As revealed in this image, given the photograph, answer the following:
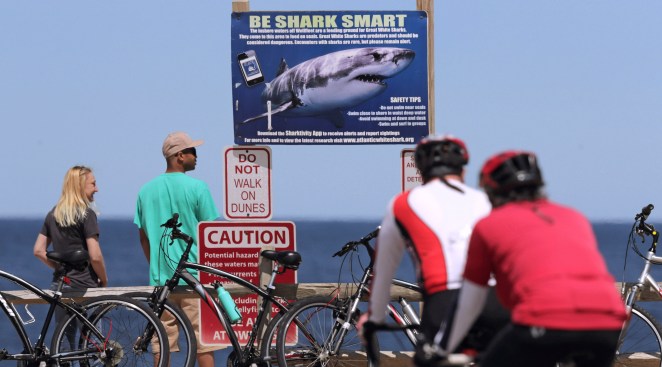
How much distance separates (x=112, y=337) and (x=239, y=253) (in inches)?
50.3

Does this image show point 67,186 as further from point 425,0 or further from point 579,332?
point 579,332

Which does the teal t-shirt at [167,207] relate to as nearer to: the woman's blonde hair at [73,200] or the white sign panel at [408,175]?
the woman's blonde hair at [73,200]

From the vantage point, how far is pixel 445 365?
4664 millimetres

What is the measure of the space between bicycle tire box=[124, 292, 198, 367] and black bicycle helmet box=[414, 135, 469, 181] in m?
4.14

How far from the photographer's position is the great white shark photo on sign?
10.6 m

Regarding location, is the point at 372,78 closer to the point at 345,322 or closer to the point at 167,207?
the point at 167,207

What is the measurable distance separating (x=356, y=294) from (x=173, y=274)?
1.42 m

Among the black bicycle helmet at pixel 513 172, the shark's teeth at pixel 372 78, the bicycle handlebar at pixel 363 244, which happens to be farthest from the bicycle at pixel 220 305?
the black bicycle helmet at pixel 513 172

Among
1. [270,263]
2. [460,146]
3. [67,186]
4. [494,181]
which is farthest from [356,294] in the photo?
[494,181]

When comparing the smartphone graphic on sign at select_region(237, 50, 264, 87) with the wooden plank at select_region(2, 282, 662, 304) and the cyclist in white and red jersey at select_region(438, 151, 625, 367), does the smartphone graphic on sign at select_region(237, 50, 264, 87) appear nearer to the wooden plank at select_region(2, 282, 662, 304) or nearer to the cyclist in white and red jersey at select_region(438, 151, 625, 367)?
the wooden plank at select_region(2, 282, 662, 304)

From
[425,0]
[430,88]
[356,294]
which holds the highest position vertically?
[425,0]

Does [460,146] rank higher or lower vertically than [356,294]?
higher

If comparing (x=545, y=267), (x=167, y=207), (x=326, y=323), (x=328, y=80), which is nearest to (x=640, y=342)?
(x=326, y=323)

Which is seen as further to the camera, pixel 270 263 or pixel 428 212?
pixel 270 263
